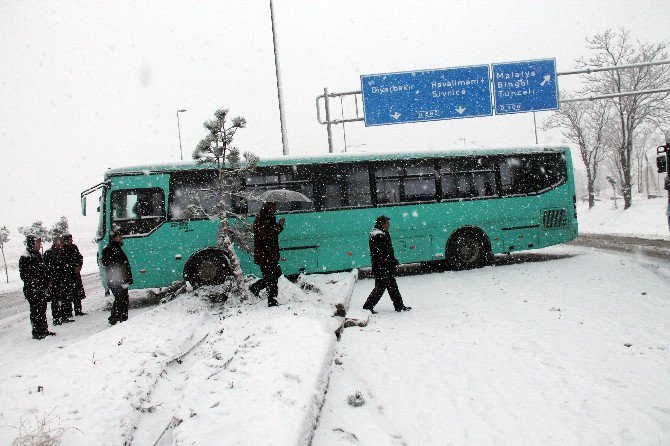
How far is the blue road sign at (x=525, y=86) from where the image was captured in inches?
618

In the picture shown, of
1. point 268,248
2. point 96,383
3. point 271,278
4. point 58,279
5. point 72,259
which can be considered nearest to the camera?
point 96,383

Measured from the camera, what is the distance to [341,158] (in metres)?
11.5

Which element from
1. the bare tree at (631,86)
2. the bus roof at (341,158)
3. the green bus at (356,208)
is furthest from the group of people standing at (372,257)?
the bare tree at (631,86)

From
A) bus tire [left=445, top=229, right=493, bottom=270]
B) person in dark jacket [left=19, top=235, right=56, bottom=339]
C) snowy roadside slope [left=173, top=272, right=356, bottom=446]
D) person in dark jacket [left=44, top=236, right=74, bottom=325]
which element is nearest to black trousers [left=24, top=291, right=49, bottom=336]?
person in dark jacket [left=19, top=235, right=56, bottom=339]

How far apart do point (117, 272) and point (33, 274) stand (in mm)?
1449

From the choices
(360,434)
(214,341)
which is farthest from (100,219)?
(360,434)

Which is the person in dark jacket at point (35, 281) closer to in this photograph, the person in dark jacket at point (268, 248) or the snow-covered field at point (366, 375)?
the snow-covered field at point (366, 375)

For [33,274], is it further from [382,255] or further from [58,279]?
[382,255]

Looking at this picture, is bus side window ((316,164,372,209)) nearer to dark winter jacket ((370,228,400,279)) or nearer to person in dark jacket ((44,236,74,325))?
dark winter jacket ((370,228,400,279))

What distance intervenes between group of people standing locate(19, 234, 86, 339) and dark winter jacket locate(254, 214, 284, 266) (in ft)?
13.3

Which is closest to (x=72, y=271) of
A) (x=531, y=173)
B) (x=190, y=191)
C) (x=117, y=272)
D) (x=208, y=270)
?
(x=117, y=272)

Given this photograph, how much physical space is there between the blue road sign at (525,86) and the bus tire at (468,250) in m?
6.12

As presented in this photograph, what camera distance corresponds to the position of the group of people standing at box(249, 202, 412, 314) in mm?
7539

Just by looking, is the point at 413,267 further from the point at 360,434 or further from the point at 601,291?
the point at 360,434
